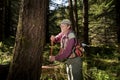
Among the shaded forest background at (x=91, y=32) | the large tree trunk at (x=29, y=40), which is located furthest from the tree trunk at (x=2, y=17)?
the large tree trunk at (x=29, y=40)

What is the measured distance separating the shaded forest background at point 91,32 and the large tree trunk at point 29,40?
1429 millimetres

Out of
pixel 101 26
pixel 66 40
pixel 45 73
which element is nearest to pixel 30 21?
pixel 66 40

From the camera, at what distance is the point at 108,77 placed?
8.69 m

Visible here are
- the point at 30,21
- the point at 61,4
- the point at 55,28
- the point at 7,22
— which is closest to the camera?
the point at 30,21

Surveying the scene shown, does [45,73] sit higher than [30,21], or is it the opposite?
[30,21]

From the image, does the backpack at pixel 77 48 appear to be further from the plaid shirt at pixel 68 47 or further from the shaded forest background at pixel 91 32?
the shaded forest background at pixel 91 32

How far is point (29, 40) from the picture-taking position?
592cm

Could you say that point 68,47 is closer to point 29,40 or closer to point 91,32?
point 29,40

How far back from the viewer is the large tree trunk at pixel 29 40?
5.89 meters

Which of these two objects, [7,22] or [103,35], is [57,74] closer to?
[7,22]

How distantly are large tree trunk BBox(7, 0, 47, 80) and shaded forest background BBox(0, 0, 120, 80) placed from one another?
1.43 m

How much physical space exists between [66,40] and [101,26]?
103 feet

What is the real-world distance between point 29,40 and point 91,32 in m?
31.7

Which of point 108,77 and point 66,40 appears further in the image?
point 108,77
